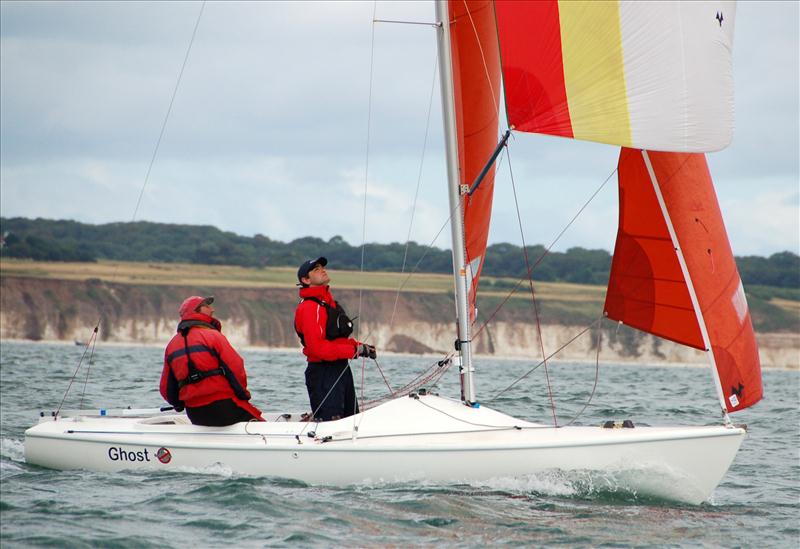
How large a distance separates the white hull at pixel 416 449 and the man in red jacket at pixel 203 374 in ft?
0.47

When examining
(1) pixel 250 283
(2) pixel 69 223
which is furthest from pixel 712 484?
(2) pixel 69 223

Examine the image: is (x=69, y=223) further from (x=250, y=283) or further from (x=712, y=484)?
(x=712, y=484)

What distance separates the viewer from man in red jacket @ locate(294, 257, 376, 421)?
846 centimetres

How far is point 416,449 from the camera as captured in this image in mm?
7969

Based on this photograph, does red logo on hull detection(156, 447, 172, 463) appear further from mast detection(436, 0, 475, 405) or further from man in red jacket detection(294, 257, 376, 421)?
mast detection(436, 0, 475, 405)

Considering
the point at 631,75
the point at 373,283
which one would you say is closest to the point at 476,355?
the point at 373,283

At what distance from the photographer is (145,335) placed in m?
65.7

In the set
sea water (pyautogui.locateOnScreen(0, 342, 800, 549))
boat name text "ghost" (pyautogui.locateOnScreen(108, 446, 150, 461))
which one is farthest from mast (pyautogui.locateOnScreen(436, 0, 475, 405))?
boat name text "ghost" (pyautogui.locateOnScreen(108, 446, 150, 461))

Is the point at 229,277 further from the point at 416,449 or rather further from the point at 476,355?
the point at 416,449

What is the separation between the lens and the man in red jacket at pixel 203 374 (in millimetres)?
8422

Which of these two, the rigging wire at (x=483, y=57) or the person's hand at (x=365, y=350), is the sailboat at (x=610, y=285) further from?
the person's hand at (x=365, y=350)

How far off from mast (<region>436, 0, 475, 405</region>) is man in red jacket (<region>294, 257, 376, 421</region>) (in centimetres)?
80

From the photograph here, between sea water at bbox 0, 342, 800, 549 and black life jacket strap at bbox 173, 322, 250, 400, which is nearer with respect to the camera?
sea water at bbox 0, 342, 800, 549

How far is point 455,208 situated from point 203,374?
2.42 m
